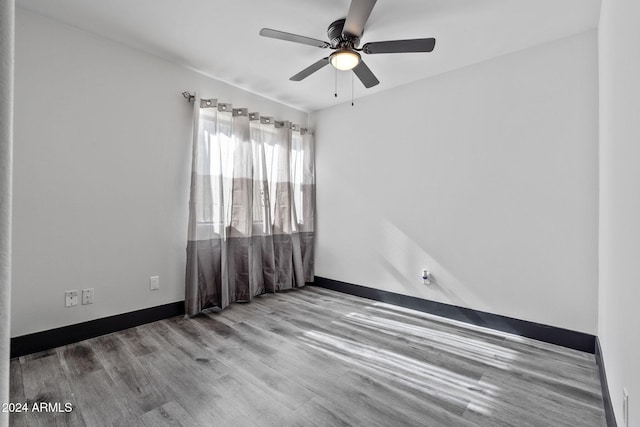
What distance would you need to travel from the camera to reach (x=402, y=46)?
2.15 m

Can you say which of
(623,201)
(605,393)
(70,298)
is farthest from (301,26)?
(605,393)

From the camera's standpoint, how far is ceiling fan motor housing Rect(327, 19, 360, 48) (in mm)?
2221

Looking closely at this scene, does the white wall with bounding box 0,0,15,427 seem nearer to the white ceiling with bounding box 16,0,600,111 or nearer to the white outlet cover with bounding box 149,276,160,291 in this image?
the white ceiling with bounding box 16,0,600,111

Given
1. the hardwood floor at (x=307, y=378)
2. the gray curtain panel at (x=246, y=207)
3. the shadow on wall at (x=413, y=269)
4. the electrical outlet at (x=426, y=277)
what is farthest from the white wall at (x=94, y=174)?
the electrical outlet at (x=426, y=277)

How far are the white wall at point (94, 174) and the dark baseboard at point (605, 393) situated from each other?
10.4ft

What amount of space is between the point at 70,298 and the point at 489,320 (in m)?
3.49

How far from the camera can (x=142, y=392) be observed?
1.75 meters

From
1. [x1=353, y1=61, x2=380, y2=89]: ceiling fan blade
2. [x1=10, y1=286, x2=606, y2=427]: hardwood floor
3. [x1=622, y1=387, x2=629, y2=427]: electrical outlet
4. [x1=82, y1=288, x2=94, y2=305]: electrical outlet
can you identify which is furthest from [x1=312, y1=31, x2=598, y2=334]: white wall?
[x1=82, y1=288, x2=94, y2=305]: electrical outlet

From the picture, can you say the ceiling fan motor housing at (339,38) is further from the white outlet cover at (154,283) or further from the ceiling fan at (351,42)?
the white outlet cover at (154,283)

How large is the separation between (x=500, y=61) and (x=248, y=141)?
8.43 feet

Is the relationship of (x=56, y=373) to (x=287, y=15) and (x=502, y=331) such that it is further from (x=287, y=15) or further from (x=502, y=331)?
(x=502, y=331)

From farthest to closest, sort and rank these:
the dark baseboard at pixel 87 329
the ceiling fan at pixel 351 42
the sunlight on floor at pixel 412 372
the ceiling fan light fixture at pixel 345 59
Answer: the ceiling fan light fixture at pixel 345 59 < the dark baseboard at pixel 87 329 < the ceiling fan at pixel 351 42 < the sunlight on floor at pixel 412 372

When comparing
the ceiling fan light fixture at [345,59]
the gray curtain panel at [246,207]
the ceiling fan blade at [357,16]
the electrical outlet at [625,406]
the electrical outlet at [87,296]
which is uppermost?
the ceiling fan blade at [357,16]

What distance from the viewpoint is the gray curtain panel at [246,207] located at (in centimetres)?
303
